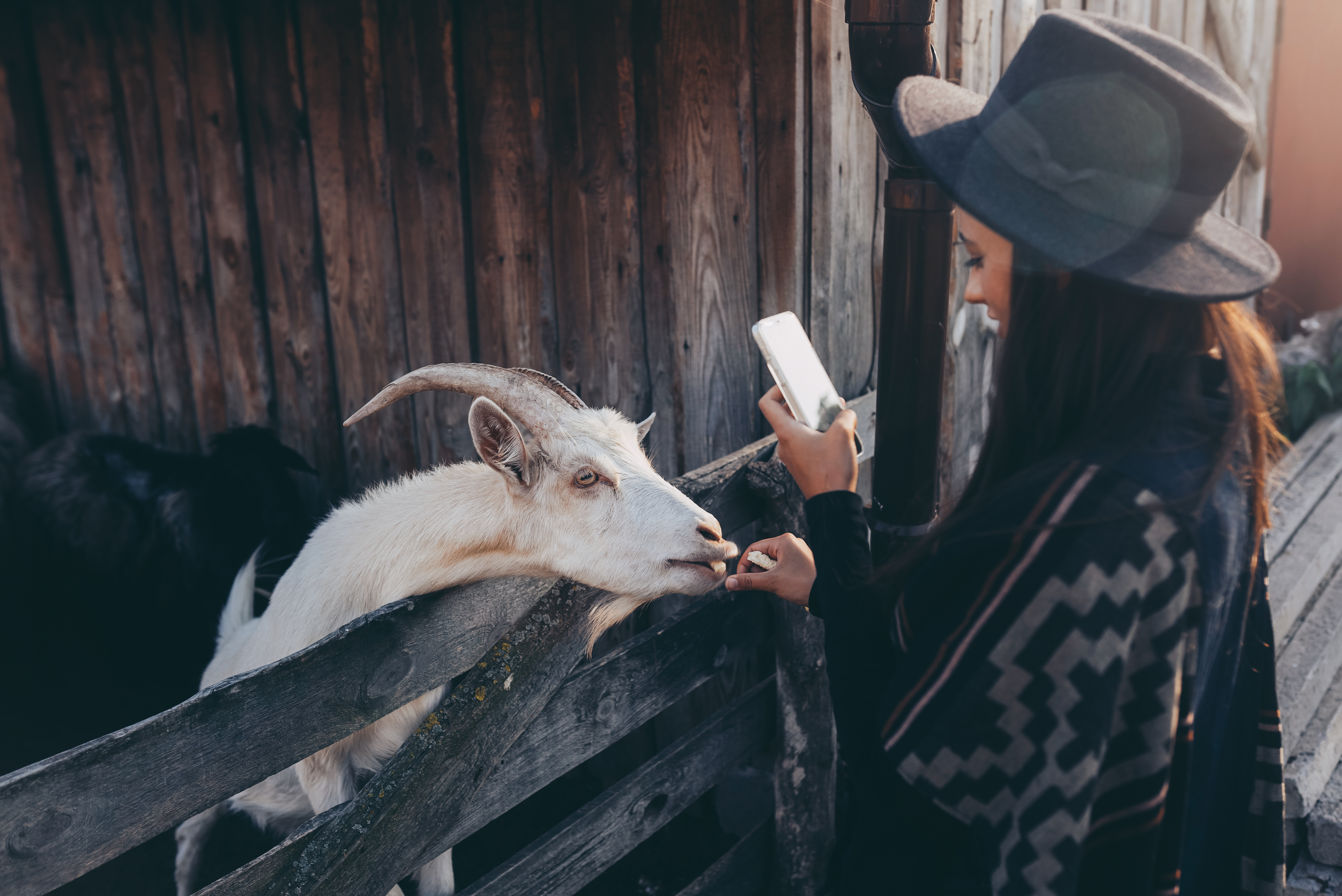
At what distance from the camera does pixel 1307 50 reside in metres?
8.26

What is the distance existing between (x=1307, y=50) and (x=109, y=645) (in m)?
10.3

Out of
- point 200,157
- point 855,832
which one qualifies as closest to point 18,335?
point 200,157

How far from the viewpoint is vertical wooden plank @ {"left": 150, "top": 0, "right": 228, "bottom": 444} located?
15.2 feet

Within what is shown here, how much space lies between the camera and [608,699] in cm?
221

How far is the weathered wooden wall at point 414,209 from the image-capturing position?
3.16 m

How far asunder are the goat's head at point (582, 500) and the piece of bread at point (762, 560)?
0.05 metres

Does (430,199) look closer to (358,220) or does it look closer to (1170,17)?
(358,220)

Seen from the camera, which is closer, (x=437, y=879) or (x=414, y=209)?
(x=437, y=879)

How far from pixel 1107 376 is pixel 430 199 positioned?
320cm

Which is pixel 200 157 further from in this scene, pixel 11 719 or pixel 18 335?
pixel 11 719

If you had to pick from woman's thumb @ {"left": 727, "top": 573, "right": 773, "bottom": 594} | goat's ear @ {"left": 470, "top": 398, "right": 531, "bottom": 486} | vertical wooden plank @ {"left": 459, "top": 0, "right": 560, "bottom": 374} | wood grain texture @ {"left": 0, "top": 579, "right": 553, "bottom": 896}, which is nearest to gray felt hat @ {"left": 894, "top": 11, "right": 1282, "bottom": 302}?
woman's thumb @ {"left": 727, "top": 573, "right": 773, "bottom": 594}

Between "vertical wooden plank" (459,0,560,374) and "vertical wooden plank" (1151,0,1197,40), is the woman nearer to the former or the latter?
"vertical wooden plank" (459,0,560,374)

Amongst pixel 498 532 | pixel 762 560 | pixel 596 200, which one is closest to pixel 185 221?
pixel 596 200

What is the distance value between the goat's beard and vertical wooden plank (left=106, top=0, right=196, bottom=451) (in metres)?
3.84
